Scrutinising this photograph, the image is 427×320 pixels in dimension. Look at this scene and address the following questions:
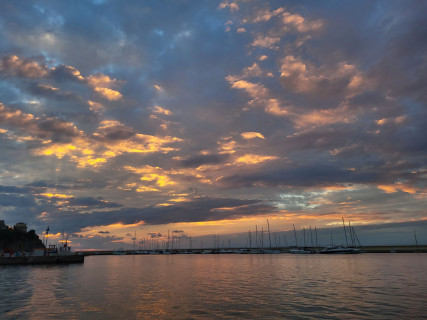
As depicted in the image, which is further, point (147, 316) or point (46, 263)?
point (46, 263)

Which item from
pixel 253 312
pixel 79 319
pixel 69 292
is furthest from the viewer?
pixel 69 292

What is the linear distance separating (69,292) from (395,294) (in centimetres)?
4978

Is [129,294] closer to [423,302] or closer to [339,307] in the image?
[339,307]

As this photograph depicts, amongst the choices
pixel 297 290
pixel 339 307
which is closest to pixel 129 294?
pixel 297 290

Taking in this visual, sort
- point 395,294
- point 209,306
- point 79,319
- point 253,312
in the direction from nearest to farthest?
point 79,319 < point 253,312 < point 209,306 < point 395,294

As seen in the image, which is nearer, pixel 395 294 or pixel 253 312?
pixel 253 312

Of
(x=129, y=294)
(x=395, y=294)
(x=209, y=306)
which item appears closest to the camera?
(x=209, y=306)

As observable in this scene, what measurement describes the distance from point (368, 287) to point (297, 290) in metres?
12.7

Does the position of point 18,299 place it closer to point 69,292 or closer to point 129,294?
point 69,292

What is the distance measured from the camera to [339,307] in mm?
34844

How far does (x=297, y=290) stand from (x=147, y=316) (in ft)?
86.4

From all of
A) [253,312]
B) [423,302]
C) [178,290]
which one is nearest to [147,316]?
[253,312]

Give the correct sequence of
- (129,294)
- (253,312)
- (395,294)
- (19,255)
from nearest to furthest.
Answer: (253,312), (395,294), (129,294), (19,255)

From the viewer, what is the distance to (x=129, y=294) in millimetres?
46750
